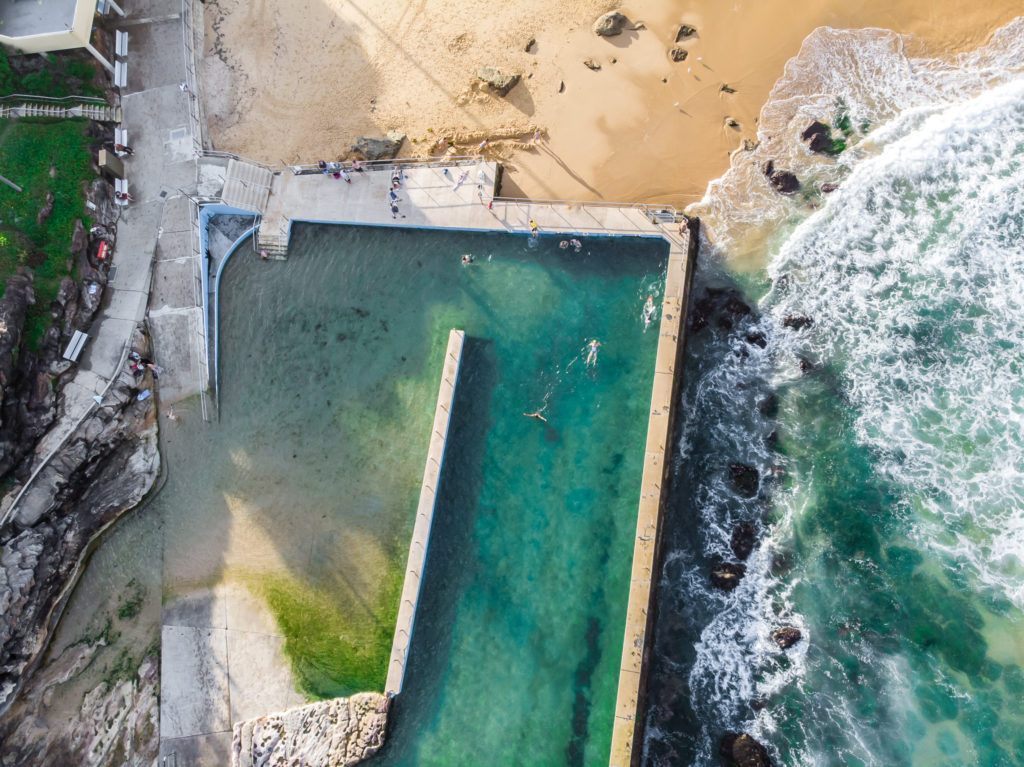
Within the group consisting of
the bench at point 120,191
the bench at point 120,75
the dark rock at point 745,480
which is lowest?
the dark rock at point 745,480

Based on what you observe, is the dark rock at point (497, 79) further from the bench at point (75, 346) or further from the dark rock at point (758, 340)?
the bench at point (75, 346)

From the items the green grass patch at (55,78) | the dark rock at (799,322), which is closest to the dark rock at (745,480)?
the dark rock at (799,322)

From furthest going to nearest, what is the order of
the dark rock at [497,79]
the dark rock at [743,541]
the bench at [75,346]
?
1. the dark rock at [497,79]
2. the bench at [75,346]
3. the dark rock at [743,541]

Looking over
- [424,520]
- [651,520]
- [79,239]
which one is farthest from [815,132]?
[79,239]

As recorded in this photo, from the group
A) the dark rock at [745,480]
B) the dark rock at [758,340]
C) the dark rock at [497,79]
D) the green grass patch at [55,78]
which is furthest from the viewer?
the dark rock at [497,79]

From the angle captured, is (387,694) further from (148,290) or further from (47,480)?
(148,290)

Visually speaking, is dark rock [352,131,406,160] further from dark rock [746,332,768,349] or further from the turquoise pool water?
dark rock [746,332,768,349]

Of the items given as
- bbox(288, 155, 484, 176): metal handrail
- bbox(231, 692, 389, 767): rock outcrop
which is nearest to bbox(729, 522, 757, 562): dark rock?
bbox(231, 692, 389, 767): rock outcrop
